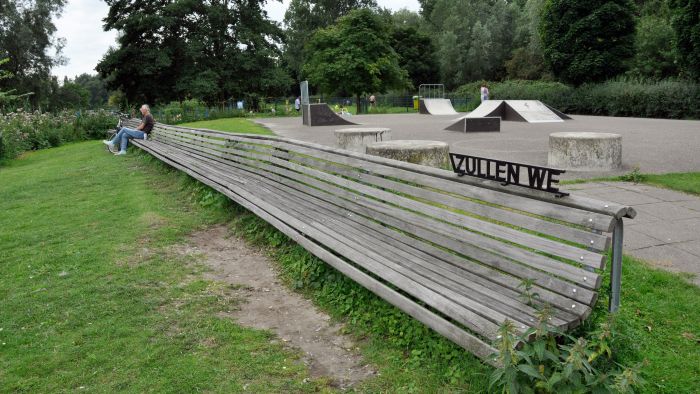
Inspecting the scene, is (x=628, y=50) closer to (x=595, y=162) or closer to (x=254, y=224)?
(x=595, y=162)

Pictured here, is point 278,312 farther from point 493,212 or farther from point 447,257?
point 493,212

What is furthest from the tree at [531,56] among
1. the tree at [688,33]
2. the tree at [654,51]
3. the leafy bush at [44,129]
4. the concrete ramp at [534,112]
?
the leafy bush at [44,129]

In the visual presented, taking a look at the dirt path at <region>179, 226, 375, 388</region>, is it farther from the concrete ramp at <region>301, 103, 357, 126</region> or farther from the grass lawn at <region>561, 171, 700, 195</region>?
the concrete ramp at <region>301, 103, 357, 126</region>

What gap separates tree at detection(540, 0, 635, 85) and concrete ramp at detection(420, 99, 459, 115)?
719cm

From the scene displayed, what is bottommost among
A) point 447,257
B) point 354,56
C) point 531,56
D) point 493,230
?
point 447,257

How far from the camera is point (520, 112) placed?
23.0 meters

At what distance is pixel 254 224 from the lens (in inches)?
269

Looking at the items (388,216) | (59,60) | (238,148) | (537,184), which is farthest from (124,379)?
(59,60)

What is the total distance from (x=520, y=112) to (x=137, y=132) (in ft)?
49.0

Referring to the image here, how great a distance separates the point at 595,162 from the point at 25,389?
831cm

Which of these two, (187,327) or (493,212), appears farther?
(187,327)

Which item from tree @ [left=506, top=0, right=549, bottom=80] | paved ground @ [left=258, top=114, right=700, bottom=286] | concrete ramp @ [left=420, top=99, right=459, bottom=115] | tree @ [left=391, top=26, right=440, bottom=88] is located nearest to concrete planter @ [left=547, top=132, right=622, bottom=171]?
paved ground @ [left=258, top=114, right=700, bottom=286]

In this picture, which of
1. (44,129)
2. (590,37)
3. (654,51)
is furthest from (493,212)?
(654,51)

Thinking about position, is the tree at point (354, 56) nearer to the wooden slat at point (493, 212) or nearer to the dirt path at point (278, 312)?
the dirt path at point (278, 312)
